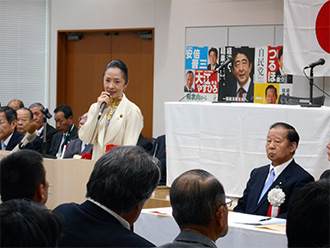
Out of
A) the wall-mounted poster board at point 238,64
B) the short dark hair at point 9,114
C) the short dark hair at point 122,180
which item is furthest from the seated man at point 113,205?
the wall-mounted poster board at point 238,64

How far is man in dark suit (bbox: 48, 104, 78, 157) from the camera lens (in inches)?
239

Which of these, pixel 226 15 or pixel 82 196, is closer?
pixel 82 196

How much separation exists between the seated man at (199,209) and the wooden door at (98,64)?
5807 millimetres

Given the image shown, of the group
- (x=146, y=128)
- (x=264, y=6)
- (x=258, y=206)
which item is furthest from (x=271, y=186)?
(x=146, y=128)

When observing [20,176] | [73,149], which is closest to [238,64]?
[73,149]

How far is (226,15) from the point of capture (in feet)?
22.9

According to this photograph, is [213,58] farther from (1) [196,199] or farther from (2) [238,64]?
(1) [196,199]

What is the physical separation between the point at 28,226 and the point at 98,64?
7.06 meters

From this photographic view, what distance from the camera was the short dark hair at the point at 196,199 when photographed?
5.77 feet

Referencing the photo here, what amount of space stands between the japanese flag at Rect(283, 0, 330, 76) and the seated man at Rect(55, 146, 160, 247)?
4.36m

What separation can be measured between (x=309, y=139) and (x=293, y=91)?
96.2 inches

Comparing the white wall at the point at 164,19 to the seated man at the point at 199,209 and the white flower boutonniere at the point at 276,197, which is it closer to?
the white flower boutonniere at the point at 276,197

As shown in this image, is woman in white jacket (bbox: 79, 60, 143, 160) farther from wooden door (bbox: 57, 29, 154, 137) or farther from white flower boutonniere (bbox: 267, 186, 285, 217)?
wooden door (bbox: 57, 29, 154, 137)

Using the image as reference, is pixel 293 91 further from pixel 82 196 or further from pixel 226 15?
pixel 82 196
